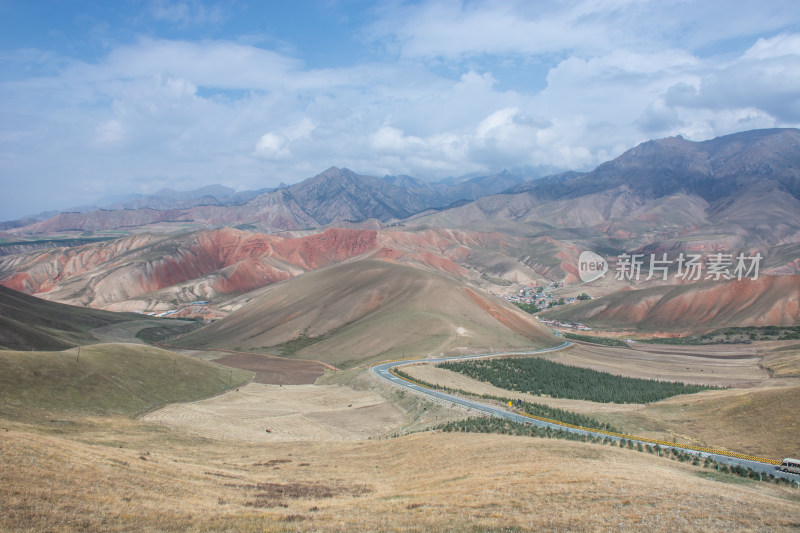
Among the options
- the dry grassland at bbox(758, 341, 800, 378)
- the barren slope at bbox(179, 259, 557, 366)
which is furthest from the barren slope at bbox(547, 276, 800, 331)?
the barren slope at bbox(179, 259, 557, 366)

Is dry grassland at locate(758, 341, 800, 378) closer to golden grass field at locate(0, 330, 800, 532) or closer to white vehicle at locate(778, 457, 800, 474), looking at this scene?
golden grass field at locate(0, 330, 800, 532)

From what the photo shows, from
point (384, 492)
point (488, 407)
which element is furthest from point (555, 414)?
point (384, 492)

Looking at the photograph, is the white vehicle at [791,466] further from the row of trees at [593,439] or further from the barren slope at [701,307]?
the barren slope at [701,307]

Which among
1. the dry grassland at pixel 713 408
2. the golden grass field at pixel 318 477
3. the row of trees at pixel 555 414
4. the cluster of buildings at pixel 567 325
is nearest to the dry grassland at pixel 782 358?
the dry grassland at pixel 713 408

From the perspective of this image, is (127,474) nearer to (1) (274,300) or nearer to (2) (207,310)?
(1) (274,300)

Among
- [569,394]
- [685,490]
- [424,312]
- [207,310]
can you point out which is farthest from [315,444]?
[207,310]
